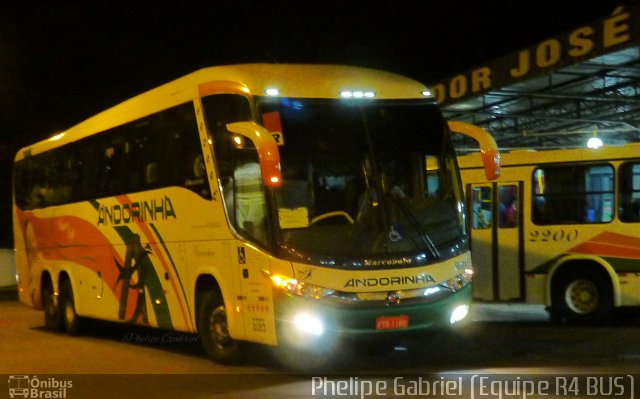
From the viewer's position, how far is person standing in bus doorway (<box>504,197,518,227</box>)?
15562 millimetres

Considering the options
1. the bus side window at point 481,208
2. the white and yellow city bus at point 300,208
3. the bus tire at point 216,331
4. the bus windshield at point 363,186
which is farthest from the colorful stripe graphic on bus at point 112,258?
the bus side window at point 481,208

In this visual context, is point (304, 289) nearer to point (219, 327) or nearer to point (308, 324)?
point (308, 324)

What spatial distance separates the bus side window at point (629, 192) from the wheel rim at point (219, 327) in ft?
23.2

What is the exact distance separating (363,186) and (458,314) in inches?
75.0

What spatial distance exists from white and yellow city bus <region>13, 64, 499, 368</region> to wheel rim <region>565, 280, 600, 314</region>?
191 inches

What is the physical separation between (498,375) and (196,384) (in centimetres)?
339

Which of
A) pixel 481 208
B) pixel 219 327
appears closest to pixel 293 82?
pixel 219 327

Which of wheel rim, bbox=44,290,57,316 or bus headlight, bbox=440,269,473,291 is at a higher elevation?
bus headlight, bbox=440,269,473,291

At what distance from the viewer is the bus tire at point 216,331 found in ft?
37.4

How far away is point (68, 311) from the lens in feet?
54.5

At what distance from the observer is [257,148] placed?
9.46 m

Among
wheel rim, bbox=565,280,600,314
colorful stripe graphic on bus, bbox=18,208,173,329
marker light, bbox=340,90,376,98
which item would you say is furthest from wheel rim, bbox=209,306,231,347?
wheel rim, bbox=565,280,600,314

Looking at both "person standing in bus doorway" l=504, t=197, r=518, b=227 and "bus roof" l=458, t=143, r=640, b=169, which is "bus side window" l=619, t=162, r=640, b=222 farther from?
"person standing in bus doorway" l=504, t=197, r=518, b=227

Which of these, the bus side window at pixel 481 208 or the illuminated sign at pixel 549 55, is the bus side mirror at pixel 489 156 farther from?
the illuminated sign at pixel 549 55
